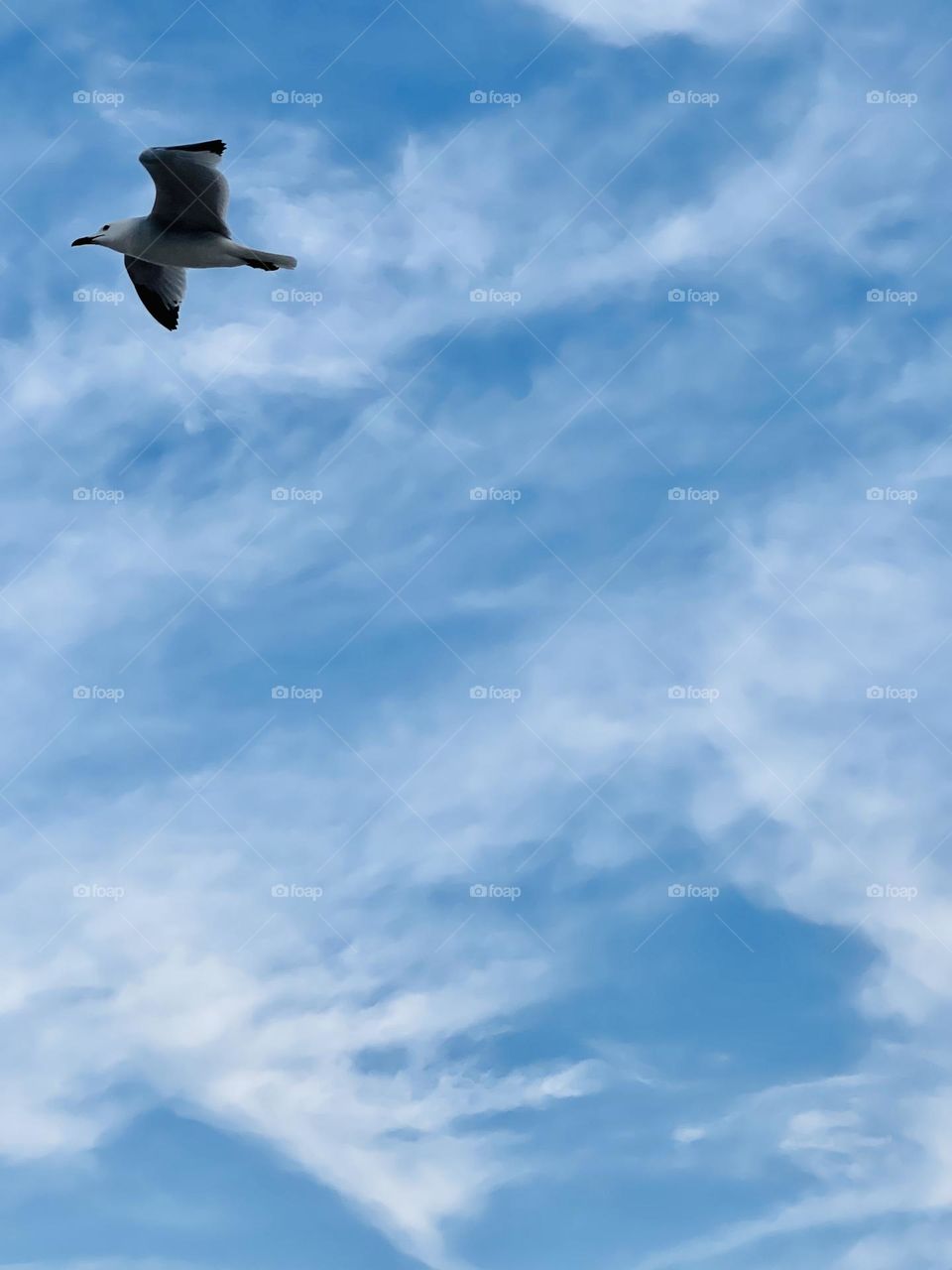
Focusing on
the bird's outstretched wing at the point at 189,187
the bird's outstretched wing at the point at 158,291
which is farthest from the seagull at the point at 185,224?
the bird's outstretched wing at the point at 158,291

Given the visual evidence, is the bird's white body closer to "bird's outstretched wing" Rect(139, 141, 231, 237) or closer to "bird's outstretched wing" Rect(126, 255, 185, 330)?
"bird's outstretched wing" Rect(139, 141, 231, 237)

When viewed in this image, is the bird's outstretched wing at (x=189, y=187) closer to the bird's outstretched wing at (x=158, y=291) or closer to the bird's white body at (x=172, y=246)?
the bird's white body at (x=172, y=246)

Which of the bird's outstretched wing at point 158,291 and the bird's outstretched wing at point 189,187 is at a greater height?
the bird's outstretched wing at point 158,291

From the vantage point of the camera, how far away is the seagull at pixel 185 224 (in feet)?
102

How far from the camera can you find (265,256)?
3272 cm

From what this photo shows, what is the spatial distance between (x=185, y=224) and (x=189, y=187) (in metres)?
1.17

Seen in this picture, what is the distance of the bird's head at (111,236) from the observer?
33.9 meters

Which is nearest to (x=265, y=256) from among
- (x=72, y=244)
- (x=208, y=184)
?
(x=208, y=184)

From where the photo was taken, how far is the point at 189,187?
3188 centimetres

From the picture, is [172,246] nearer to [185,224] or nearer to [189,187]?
[185,224]

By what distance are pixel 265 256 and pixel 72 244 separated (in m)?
5.15

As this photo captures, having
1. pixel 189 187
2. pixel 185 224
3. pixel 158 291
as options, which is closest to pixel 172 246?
pixel 185 224

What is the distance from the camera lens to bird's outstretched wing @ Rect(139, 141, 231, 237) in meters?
31.1

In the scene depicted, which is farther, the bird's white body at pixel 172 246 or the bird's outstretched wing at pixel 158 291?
the bird's outstretched wing at pixel 158 291
